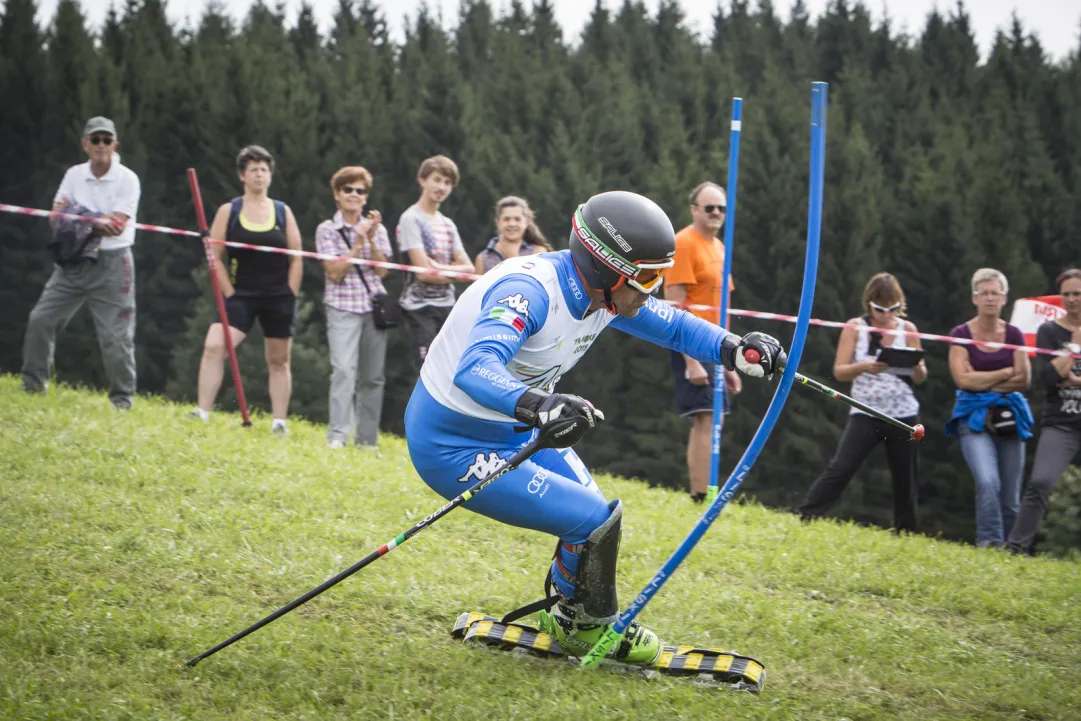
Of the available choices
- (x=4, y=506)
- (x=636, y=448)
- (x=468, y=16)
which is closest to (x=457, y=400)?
(x=4, y=506)

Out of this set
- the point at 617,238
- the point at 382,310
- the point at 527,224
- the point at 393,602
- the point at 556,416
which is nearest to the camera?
the point at 556,416

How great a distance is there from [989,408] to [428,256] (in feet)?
15.6

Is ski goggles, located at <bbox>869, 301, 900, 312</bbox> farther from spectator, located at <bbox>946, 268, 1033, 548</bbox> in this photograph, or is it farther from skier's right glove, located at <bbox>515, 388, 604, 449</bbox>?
skier's right glove, located at <bbox>515, 388, 604, 449</bbox>

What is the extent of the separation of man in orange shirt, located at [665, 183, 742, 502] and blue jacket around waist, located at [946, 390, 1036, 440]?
1.89 m

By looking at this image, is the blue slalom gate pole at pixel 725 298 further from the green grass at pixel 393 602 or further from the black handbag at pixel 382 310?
the black handbag at pixel 382 310

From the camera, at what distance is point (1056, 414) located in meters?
9.08

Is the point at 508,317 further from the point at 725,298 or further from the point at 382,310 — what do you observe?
the point at 382,310

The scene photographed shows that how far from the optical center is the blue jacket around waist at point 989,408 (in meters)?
9.19

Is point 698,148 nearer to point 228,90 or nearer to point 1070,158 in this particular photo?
point 1070,158

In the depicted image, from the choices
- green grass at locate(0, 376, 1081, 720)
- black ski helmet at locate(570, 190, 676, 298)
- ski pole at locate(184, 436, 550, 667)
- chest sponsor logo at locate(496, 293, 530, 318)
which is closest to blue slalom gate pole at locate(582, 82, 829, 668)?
green grass at locate(0, 376, 1081, 720)

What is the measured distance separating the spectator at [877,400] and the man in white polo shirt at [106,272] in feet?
20.1

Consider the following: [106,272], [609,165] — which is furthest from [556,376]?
[609,165]

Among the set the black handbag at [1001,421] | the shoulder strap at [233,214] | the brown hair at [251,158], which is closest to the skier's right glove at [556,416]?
the black handbag at [1001,421]

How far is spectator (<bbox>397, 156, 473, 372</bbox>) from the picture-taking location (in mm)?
9977
